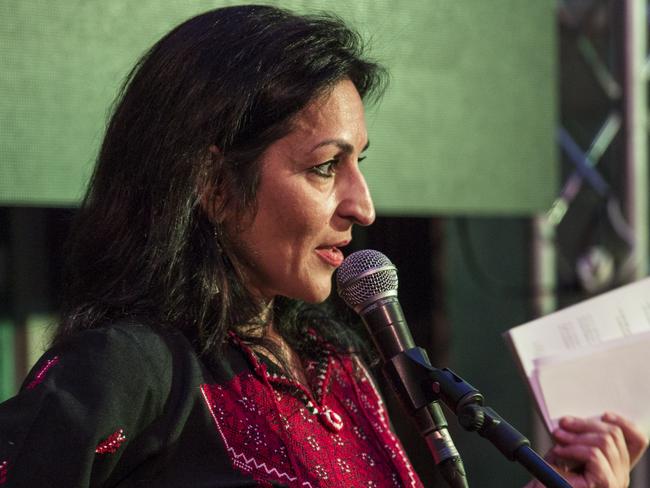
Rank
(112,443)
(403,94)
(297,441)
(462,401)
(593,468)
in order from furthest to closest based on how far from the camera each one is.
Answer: (403,94) < (593,468) < (297,441) < (112,443) < (462,401)

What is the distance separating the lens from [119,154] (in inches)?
65.1

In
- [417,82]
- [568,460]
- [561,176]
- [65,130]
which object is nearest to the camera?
[568,460]

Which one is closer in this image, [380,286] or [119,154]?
[380,286]

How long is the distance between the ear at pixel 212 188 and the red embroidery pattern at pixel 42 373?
36 centimetres

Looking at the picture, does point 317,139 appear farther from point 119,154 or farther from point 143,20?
point 143,20

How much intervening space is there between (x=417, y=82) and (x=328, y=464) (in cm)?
185

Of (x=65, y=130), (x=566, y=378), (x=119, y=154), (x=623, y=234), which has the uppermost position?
(x=119, y=154)

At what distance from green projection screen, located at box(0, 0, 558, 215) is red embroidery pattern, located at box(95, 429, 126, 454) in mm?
1231

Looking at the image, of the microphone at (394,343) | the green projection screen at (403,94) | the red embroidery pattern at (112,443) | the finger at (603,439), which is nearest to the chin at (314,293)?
the microphone at (394,343)

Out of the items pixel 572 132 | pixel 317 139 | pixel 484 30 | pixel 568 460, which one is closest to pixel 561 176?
pixel 572 132

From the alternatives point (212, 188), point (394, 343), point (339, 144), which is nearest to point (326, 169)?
point (339, 144)

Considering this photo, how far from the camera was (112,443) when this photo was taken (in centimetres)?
137

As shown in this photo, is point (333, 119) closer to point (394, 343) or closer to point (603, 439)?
point (394, 343)

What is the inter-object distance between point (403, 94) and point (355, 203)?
1.59 metres
